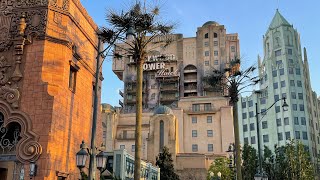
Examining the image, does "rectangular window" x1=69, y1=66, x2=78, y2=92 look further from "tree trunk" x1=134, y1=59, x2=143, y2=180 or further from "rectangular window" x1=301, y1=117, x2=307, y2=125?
"rectangular window" x1=301, y1=117, x2=307, y2=125

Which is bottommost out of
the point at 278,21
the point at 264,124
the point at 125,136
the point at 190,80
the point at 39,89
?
the point at 39,89

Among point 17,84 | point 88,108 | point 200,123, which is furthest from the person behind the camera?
point 200,123

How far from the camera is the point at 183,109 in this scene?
261 ft

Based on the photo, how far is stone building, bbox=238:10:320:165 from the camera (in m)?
95.1

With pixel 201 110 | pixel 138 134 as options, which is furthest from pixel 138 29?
pixel 201 110

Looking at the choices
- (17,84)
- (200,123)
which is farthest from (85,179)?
(200,123)

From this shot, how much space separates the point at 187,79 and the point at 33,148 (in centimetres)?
8213

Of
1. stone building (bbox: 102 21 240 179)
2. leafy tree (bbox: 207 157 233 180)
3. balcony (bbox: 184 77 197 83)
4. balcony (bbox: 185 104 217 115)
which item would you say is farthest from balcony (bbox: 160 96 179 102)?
leafy tree (bbox: 207 157 233 180)

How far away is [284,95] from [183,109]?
33219 mm

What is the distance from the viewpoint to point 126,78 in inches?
3947

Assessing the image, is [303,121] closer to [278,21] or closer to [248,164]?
[278,21]

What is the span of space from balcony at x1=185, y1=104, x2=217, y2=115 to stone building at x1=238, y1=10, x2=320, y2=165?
20.5 metres

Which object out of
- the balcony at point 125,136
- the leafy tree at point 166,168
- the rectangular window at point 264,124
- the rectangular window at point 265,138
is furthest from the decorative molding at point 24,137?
the rectangular window at point 264,124

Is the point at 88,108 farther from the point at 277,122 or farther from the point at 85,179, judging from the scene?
the point at 277,122
